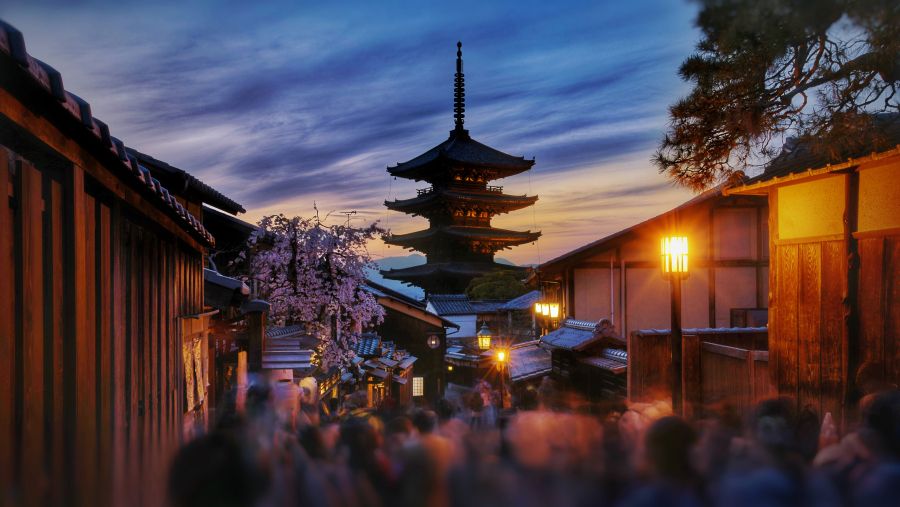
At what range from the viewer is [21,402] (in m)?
3.17

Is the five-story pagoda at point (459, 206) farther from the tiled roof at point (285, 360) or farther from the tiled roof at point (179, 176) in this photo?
the tiled roof at point (285, 360)

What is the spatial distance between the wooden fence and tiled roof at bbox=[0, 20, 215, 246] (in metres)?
8.29

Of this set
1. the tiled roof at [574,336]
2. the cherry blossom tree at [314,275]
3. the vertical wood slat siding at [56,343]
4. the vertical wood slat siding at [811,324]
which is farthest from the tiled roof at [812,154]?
the cherry blossom tree at [314,275]

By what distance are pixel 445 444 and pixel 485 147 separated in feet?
144

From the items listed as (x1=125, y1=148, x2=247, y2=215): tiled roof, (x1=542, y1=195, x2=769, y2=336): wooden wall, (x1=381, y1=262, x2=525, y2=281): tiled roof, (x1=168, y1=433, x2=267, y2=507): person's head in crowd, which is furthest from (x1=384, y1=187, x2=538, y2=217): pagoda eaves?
(x1=168, y1=433, x2=267, y2=507): person's head in crowd

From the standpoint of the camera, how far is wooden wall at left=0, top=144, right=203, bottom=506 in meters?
3.12

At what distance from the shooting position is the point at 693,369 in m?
10.7

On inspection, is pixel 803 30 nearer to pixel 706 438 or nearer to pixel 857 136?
pixel 857 136

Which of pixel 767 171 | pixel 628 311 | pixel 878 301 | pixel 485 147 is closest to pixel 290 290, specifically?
pixel 628 311

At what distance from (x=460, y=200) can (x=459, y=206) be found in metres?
1.14

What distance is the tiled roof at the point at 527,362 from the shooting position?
55.5 feet

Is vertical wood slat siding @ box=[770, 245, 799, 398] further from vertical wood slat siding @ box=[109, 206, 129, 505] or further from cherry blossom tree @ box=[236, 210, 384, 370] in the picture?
cherry blossom tree @ box=[236, 210, 384, 370]

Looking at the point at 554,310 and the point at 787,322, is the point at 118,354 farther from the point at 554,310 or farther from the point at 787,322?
the point at 554,310

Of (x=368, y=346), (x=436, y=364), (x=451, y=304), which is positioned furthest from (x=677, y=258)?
(x=451, y=304)
